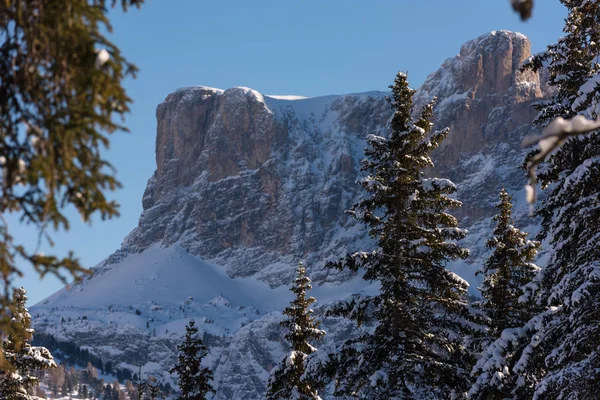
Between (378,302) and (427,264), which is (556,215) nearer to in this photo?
(427,264)

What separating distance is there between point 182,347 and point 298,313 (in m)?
7.46

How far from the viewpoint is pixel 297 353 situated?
2089 centimetres

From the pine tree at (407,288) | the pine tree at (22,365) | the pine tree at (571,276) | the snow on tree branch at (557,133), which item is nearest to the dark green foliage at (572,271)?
the pine tree at (571,276)

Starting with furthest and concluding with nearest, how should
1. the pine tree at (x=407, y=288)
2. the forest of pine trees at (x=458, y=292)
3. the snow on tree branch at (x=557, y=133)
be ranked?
1. the pine tree at (x=407, y=288)
2. the forest of pine trees at (x=458, y=292)
3. the snow on tree branch at (x=557, y=133)

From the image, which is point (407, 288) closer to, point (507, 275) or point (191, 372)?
point (507, 275)

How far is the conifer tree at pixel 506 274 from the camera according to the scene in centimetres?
1900

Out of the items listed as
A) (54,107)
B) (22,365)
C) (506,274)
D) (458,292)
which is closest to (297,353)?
(458,292)

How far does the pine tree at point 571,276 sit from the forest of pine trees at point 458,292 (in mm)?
26

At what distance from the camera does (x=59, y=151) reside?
17.0 feet

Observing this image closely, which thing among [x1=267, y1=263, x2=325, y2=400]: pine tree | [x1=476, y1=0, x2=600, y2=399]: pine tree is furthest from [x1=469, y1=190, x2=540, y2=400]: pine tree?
[x1=267, y1=263, x2=325, y2=400]: pine tree

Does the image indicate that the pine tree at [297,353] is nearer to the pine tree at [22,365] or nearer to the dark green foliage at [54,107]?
the pine tree at [22,365]

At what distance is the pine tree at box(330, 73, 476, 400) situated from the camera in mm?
15062

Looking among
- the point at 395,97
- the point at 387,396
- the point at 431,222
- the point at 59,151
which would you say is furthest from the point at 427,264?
the point at 59,151

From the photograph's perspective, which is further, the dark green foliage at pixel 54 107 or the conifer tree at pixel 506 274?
the conifer tree at pixel 506 274
